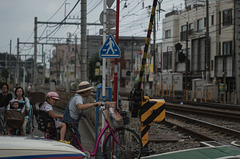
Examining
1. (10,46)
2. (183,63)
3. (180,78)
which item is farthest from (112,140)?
(10,46)

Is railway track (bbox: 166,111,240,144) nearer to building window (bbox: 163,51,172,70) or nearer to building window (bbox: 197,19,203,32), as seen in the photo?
building window (bbox: 197,19,203,32)

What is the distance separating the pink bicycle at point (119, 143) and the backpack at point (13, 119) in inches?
79.1

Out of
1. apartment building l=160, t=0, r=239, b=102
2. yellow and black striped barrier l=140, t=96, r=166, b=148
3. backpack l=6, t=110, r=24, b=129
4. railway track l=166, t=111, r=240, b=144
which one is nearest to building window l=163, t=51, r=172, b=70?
apartment building l=160, t=0, r=239, b=102

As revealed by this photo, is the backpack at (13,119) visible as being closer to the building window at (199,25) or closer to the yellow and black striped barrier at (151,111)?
the yellow and black striped barrier at (151,111)

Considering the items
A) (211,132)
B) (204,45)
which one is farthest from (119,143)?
(204,45)

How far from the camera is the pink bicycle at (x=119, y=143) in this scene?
6020 millimetres

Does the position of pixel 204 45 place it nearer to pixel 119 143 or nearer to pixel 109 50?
pixel 109 50

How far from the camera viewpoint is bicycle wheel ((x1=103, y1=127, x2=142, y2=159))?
606 centimetres

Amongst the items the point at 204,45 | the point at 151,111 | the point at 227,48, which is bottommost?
the point at 151,111

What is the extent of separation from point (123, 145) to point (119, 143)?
9 centimetres

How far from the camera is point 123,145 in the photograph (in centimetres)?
613

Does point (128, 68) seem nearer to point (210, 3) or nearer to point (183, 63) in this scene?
point (183, 63)

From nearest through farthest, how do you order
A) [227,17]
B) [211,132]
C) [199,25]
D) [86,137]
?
[86,137] → [211,132] → [227,17] → [199,25]

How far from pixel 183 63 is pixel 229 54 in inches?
415
